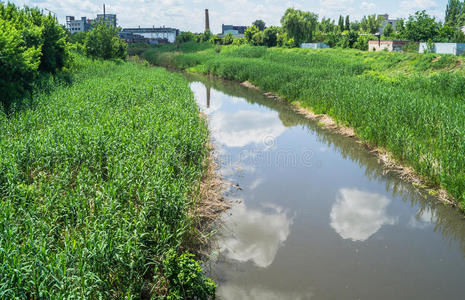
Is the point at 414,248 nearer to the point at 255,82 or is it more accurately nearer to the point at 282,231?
the point at 282,231

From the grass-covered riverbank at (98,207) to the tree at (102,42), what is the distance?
1824cm

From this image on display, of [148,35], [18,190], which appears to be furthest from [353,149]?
[148,35]

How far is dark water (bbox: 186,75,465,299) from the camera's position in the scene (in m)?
4.85

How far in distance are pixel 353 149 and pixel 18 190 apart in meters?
9.01

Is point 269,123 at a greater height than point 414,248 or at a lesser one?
greater

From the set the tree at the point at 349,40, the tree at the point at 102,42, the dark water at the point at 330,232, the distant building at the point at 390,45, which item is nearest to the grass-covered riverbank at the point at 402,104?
the dark water at the point at 330,232

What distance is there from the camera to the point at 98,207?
15.5 ft

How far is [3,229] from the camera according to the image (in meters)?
3.99

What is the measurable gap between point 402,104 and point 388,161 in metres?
2.61

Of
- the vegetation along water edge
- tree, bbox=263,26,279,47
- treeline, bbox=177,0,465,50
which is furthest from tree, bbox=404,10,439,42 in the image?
the vegetation along water edge

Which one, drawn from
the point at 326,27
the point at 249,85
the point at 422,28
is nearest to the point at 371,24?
the point at 326,27

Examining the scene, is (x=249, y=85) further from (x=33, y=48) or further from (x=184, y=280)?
(x=184, y=280)

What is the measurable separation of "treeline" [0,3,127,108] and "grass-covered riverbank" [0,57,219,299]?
2.58 metres

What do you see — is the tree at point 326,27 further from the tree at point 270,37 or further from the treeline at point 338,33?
the tree at point 270,37
